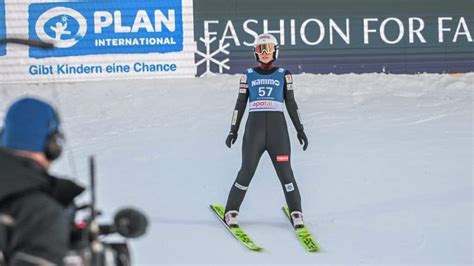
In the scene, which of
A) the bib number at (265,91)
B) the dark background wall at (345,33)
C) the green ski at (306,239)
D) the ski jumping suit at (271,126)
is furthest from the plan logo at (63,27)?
the green ski at (306,239)

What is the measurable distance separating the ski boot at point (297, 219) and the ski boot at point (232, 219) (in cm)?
49

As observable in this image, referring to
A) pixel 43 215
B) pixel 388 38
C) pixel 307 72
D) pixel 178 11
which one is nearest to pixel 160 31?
pixel 178 11

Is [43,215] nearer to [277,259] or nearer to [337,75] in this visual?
[277,259]

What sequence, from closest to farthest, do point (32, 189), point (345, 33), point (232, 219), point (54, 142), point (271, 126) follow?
1. point (32, 189)
2. point (54, 142)
3. point (271, 126)
4. point (232, 219)
5. point (345, 33)

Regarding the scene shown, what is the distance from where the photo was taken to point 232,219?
807 cm

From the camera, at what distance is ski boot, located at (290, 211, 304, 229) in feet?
26.0

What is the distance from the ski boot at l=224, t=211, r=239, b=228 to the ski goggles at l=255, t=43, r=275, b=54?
1433 millimetres

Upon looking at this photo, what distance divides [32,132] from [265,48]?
5.29 metres

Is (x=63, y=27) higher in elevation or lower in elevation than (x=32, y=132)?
higher

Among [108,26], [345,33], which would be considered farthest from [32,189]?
[345,33]

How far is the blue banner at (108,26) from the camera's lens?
50.4 feet

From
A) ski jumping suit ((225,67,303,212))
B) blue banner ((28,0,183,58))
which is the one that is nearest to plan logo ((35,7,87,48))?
blue banner ((28,0,183,58))

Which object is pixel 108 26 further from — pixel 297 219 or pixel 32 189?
pixel 32 189

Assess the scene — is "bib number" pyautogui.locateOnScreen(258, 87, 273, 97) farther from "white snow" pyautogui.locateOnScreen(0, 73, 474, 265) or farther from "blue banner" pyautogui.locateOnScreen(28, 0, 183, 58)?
"blue banner" pyautogui.locateOnScreen(28, 0, 183, 58)
